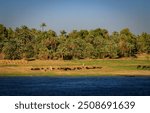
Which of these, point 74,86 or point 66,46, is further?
point 66,46

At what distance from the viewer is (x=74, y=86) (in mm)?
76375

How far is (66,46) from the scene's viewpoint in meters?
158

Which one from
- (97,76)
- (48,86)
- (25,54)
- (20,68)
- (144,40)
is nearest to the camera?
(48,86)

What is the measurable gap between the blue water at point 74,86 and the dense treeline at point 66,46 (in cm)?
6045

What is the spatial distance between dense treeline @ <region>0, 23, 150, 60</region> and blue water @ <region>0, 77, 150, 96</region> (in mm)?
60453

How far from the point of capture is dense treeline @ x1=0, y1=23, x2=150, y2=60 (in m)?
154

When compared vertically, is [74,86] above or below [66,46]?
A: below

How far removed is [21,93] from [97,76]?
32.1 meters

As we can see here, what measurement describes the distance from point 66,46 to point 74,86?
271 feet

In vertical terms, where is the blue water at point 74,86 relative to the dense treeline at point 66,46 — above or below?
below

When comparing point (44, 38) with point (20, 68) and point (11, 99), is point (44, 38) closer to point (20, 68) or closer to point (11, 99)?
point (20, 68)

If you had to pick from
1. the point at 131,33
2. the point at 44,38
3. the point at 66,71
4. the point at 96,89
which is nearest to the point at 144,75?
the point at 66,71

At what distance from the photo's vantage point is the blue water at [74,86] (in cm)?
6705

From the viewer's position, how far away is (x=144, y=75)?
319 feet
